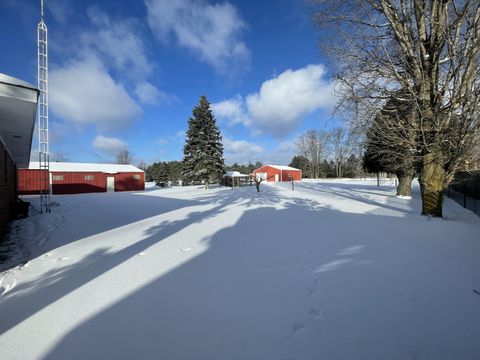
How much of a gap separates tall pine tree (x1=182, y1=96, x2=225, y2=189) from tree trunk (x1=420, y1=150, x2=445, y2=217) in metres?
22.1

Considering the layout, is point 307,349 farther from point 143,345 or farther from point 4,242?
point 4,242

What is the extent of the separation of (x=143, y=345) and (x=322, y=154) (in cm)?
6420

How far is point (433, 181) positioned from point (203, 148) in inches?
921

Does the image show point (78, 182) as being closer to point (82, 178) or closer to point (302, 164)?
point (82, 178)

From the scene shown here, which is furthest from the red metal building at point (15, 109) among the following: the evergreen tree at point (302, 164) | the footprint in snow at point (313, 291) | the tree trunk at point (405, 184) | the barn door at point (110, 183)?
the evergreen tree at point (302, 164)

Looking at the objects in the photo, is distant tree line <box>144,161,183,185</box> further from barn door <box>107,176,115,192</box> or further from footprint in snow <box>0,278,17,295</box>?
footprint in snow <box>0,278,17,295</box>

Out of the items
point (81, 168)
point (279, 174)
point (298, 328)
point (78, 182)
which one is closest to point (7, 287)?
point (298, 328)

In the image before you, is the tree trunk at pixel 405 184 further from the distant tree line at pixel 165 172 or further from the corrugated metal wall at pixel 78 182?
the distant tree line at pixel 165 172

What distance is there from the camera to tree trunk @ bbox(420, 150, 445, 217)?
7.02m

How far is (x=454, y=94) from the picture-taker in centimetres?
648

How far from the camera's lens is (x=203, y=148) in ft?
91.1

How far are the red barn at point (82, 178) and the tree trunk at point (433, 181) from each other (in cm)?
2952

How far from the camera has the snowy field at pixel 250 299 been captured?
2.10m

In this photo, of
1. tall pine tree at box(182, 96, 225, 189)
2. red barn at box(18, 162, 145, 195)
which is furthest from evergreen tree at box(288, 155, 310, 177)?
red barn at box(18, 162, 145, 195)
